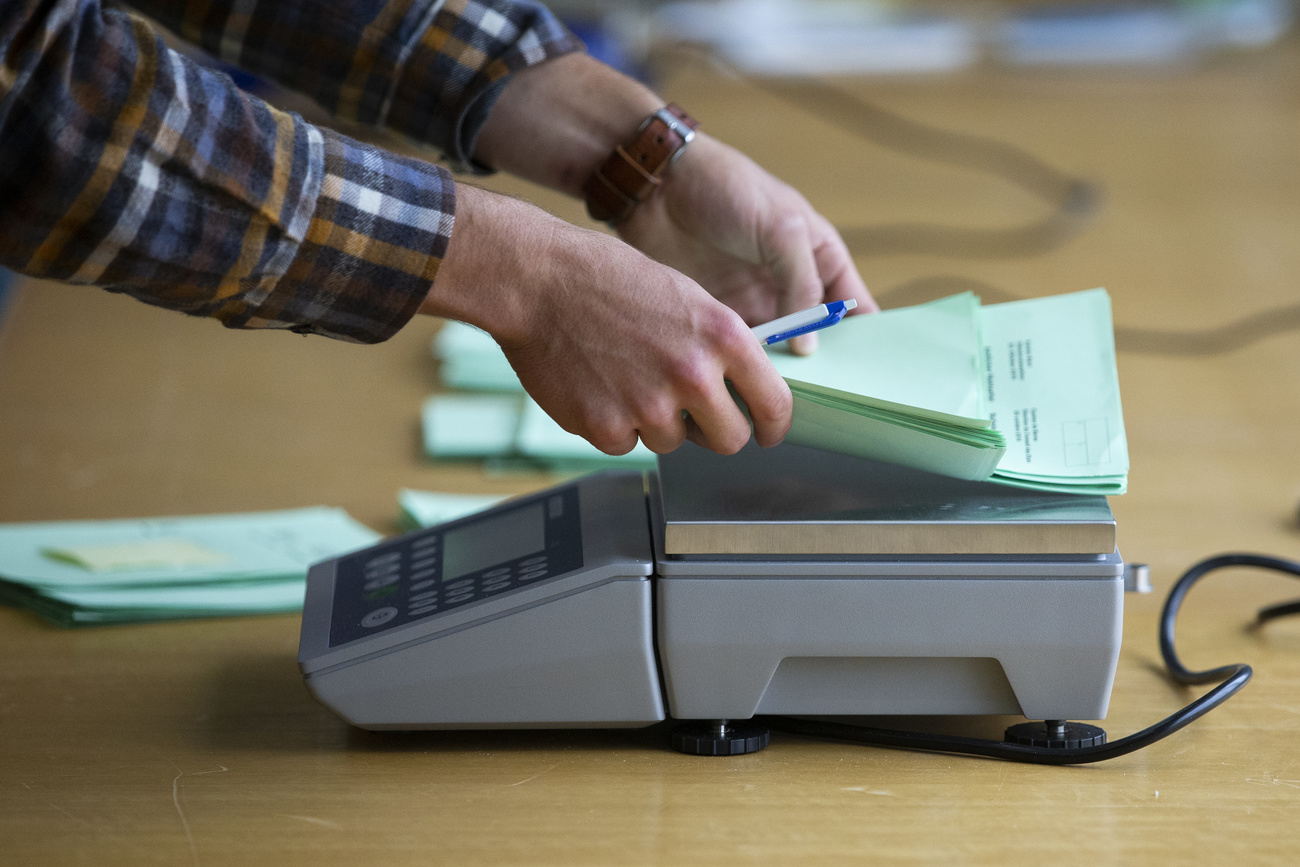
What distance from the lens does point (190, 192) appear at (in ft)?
1.82

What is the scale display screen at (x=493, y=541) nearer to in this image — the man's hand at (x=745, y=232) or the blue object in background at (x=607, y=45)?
the man's hand at (x=745, y=232)

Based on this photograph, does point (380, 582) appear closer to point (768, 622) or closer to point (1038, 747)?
point (768, 622)

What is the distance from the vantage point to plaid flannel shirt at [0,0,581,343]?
20.6 inches

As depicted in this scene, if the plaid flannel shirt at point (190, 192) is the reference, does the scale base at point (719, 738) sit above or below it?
below

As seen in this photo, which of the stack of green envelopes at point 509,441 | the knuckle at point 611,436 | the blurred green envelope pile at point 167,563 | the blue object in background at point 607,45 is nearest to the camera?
the knuckle at point 611,436

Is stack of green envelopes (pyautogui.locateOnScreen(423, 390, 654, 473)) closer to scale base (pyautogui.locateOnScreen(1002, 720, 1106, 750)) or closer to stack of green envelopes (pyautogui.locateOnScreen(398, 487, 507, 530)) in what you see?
stack of green envelopes (pyautogui.locateOnScreen(398, 487, 507, 530))

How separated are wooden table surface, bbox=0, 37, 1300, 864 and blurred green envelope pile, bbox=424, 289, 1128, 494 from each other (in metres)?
0.14

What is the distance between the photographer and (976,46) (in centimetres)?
256

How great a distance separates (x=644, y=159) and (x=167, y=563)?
15.7 inches

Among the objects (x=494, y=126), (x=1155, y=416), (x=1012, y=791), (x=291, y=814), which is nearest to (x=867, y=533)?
(x=1012, y=791)

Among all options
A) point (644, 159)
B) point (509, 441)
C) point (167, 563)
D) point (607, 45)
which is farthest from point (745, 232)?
point (607, 45)

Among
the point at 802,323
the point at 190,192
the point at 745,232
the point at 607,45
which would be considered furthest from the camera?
the point at 607,45

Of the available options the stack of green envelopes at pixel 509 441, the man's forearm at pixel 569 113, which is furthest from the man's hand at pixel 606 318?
the stack of green envelopes at pixel 509 441

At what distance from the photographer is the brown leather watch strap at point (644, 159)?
0.84m
